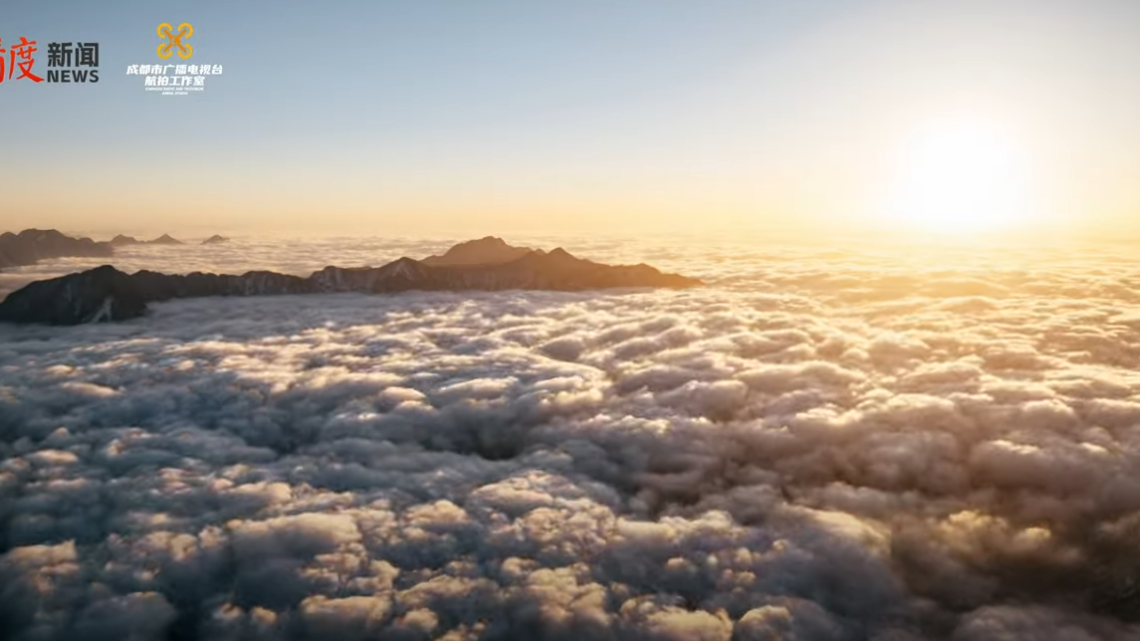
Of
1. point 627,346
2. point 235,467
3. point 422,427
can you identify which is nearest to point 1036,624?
point 422,427

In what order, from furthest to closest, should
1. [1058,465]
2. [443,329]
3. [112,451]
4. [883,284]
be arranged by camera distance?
1. [883,284]
2. [443,329]
3. [112,451]
4. [1058,465]

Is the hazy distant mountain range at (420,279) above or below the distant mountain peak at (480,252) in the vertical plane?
below

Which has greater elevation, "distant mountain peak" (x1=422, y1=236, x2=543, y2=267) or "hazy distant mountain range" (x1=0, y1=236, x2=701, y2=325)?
"distant mountain peak" (x1=422, y1=236, x2=543, y2=267)

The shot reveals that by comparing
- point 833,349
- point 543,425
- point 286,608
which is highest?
point 833,349

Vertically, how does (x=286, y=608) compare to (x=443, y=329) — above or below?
below

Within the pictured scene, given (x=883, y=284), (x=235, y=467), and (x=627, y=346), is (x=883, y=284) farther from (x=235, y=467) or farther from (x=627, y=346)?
(x=235, y=467)

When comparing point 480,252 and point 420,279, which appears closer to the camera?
point 420,279

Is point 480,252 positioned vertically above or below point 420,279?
above

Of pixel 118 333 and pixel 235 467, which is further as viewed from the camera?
pixel 118 333

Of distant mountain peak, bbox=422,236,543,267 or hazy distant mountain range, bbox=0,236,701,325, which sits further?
distant mountain peak, bbox=422,236,543,267

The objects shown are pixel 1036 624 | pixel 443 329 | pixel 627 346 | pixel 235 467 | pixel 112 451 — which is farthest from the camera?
pixel 443 329

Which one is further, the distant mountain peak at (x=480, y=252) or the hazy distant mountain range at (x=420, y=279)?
the distant mountain peak at (x=480, y=252)
